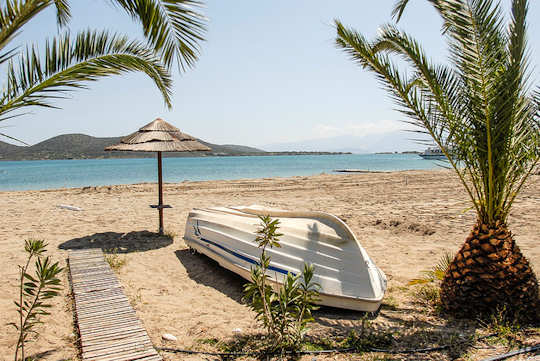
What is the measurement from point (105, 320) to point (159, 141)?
13.3 ft

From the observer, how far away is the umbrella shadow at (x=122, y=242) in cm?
659

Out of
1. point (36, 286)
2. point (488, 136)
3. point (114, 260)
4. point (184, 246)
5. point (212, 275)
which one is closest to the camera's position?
point (36, 286)

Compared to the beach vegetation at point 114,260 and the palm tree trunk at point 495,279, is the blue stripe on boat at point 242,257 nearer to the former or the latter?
the beach vegetation at point 114,260

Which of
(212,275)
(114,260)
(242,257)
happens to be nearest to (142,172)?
(114,260)

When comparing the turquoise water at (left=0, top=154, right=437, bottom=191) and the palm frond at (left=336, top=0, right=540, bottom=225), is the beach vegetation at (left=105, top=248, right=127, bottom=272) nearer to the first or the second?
the palm frond at (left=336, top=0, right=540, bottom=225)

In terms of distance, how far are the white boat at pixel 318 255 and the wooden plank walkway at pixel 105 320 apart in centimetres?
147

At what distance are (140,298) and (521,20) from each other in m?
5.11

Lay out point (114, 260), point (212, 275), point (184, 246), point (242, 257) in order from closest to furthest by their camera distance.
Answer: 1. point (242, 257)
2. point (212, 275)
3. point (114, 260)
4. point (184, 246)

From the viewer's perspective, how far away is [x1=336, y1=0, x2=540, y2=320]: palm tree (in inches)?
135

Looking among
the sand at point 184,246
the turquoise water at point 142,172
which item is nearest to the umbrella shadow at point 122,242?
the sand at point 184,246

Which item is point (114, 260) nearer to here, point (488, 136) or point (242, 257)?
point (242, 257)

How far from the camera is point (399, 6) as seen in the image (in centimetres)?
518

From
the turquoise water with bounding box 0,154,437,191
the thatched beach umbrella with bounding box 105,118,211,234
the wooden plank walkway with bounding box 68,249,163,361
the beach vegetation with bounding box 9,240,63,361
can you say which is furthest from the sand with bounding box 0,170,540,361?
the turquoise water with bounding box 0,154,437,191

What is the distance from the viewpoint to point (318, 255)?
4.08 m
